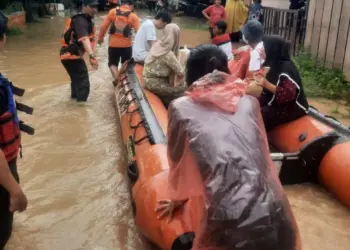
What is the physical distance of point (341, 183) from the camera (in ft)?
12.1

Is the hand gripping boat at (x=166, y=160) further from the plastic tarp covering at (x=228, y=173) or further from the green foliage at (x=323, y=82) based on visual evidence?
the green foliage at (x=323, y=82)

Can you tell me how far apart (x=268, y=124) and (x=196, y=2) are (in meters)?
16.0

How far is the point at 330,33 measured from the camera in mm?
6996

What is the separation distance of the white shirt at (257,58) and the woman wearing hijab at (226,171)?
7.30ft

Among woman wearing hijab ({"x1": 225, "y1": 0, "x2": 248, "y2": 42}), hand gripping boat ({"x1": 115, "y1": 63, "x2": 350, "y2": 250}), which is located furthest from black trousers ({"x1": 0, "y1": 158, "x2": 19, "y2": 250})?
woman wearing hijab ({"x1": 225, "y1": 0, "x2": 248, "y2": 42})

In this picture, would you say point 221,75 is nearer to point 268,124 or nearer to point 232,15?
point 268,124

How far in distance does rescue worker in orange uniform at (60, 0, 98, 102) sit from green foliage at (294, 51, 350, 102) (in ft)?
11.2

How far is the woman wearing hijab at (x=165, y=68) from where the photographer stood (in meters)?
4.77

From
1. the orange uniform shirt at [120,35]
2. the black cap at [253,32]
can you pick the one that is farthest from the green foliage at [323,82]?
the orange uniform shirt at [120,35]

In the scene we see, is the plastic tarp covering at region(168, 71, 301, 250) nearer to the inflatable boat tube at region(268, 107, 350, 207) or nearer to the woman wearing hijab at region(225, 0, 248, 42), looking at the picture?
the inflatable boat tube at region(268, 107, 350, 207)

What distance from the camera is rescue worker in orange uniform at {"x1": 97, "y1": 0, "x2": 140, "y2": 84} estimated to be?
Result: 6438 mm

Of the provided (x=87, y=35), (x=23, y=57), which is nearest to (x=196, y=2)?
(x=23, y=57)

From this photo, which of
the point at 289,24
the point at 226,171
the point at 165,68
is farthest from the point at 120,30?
the point at 226,171

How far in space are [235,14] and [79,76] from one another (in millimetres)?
5963
